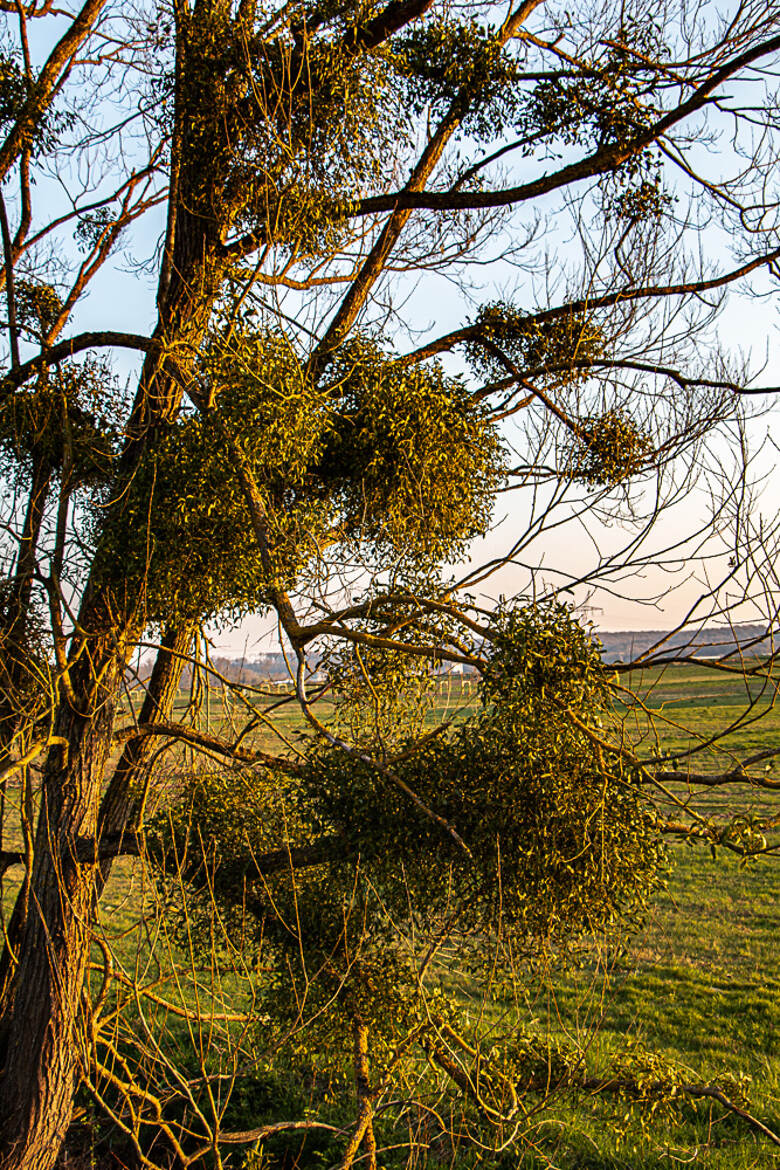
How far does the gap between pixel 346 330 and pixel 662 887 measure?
110 inches

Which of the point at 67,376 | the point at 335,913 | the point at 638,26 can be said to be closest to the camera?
the point at 335,913

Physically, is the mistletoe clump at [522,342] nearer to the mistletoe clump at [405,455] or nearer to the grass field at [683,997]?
the mistletoe clump at [405,455]

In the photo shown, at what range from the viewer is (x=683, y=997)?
23.5 feet

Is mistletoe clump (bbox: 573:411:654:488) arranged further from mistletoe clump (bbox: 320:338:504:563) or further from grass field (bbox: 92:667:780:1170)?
grass field (bbox: 92:667:780:1170)

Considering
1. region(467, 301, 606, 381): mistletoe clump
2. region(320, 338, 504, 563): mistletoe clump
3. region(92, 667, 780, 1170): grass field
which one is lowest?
region(92, 667, 780, 1170): grass field

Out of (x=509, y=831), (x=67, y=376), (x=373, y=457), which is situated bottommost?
(x=509, y=831)

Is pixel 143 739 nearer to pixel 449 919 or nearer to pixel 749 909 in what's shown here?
pixel 449 919

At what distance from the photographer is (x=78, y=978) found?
156 inches

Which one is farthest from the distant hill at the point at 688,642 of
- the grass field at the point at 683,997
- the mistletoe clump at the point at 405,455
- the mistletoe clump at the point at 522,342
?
the mistletoe clump at the point at 522,342

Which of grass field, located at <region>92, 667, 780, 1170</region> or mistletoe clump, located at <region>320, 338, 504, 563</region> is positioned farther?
mistletoe clump, located at <region>320, 338, 504, 563</region>

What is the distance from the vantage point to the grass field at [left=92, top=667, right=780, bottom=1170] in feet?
9.73

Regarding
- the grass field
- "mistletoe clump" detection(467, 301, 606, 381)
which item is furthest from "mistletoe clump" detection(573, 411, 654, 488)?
the grass field

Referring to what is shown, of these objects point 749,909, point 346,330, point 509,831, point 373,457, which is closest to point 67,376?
point 346,330

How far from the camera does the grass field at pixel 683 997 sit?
9.73 feet
